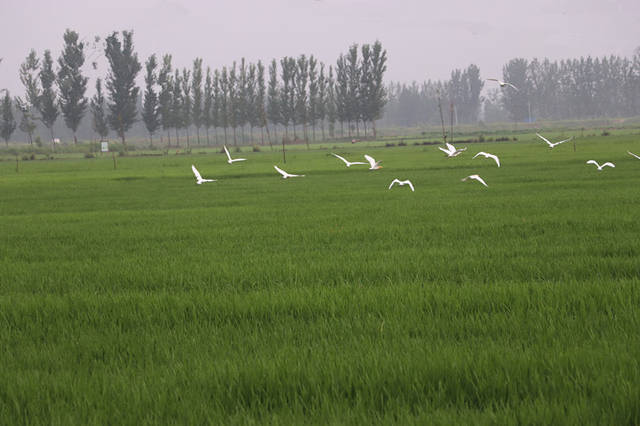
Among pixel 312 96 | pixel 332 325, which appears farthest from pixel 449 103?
pixel 332 325

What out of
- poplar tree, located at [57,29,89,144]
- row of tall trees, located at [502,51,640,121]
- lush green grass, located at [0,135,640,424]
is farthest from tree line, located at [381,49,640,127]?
lush green grass, located at [0,135,640,424]

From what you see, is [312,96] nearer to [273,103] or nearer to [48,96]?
[273,103]

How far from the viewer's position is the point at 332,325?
3.80 metres

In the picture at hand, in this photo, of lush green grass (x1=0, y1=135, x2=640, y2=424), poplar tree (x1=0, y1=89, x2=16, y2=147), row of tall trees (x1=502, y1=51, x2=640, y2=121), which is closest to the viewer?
lush green grass (x1=0, y1=135, x2=640, y2=424)

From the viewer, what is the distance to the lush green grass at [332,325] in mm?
2648

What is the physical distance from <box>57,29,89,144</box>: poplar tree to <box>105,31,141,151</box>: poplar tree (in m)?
3.56

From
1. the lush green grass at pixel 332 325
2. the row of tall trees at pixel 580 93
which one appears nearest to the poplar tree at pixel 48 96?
the lush green grass at pixel 332 325

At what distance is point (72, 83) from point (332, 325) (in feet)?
259

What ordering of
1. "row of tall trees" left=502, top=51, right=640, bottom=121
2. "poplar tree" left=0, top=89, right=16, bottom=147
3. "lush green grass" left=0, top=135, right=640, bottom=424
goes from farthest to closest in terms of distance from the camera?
"row of tall trees" left=502, top=51, right=640, bottom=121 → "poplar tree" left=0, top=89, right=16, bottom=147 → "lush green grass" left=0, top=135, right=640, bottom=424

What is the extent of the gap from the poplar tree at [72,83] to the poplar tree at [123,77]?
140 inches

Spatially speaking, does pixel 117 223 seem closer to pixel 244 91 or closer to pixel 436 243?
pixel 436 243

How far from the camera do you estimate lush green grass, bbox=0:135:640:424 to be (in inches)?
104

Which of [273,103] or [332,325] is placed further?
[273,103]

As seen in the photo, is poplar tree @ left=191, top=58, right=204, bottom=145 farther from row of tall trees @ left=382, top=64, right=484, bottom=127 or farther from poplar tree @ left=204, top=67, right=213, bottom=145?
row of tall trees @ left=382, top=64, right=484, bottom=127
